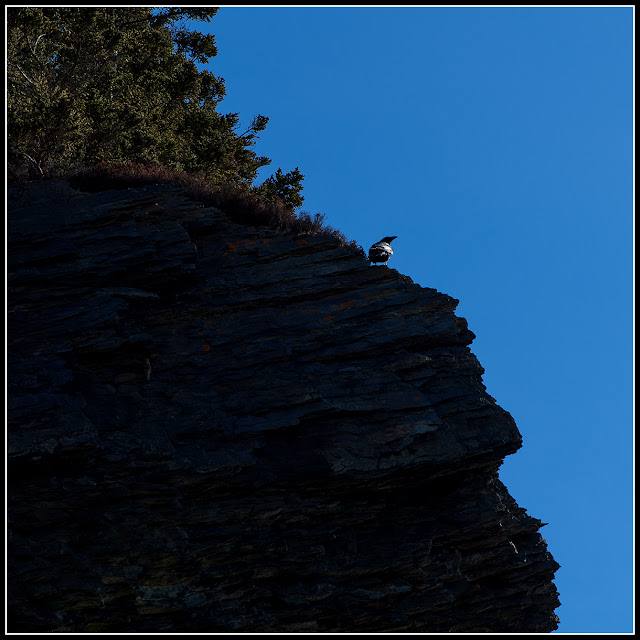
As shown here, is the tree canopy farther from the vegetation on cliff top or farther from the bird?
the bird

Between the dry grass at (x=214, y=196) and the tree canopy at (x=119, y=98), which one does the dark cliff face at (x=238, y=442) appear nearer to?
the dry grass at (x=214, y=196)

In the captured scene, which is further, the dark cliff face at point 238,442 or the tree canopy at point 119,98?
the tree canopy at point 119,98

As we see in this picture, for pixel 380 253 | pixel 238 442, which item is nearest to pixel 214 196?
pixel 380 253

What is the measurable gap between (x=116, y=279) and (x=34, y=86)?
355 inches

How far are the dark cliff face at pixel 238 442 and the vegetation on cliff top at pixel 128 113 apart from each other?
186 centimetres

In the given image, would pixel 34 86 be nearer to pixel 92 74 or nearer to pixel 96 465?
pixel 92 74

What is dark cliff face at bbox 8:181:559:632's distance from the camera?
12508mm

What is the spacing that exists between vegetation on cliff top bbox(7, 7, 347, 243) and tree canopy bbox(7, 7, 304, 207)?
36mm

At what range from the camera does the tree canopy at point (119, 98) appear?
777 inches

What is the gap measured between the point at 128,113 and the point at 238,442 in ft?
44.9

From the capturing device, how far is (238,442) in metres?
13.9

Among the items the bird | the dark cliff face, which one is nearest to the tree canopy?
the dark cliff face

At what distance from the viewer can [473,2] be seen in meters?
14.3

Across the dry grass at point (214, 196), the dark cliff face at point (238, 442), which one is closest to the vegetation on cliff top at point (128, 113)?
the dry grass at point (214, 196)
